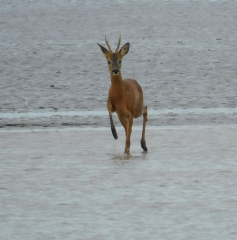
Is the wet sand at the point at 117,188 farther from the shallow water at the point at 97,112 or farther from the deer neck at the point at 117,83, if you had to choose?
the shallow water at the point at 97,112

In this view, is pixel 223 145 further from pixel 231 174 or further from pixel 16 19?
Result: pixel 16 19

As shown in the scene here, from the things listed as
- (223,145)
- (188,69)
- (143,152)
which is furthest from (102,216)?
(188,69)

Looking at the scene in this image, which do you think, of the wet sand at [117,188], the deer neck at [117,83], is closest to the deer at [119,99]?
the deer neck at [117,83]

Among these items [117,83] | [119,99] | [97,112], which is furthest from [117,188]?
[97,112]

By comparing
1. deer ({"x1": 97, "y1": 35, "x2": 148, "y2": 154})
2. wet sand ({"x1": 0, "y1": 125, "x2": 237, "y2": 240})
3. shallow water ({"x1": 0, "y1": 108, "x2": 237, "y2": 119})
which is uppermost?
deer ({"x1": 97, "y1": 35, "x2": 148, "y2": 154})

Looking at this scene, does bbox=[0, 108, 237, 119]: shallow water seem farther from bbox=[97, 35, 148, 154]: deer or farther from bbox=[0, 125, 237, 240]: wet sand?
bbox=[97, 35, 148, 154]: deer

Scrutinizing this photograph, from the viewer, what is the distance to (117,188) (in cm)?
727

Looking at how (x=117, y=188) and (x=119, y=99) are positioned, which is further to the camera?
(x=119, y=99)

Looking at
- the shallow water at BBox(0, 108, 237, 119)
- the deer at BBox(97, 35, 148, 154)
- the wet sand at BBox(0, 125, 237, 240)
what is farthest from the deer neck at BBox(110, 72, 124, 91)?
the shallow water at BBox(0, 108, 237, 119)

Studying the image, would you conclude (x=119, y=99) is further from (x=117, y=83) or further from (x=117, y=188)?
(x=117, y=188)

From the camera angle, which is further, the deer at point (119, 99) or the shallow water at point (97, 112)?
the shallow water at point (97, 112)

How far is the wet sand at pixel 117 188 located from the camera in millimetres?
5758

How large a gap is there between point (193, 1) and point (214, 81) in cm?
800

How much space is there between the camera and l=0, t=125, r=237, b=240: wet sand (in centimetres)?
576
